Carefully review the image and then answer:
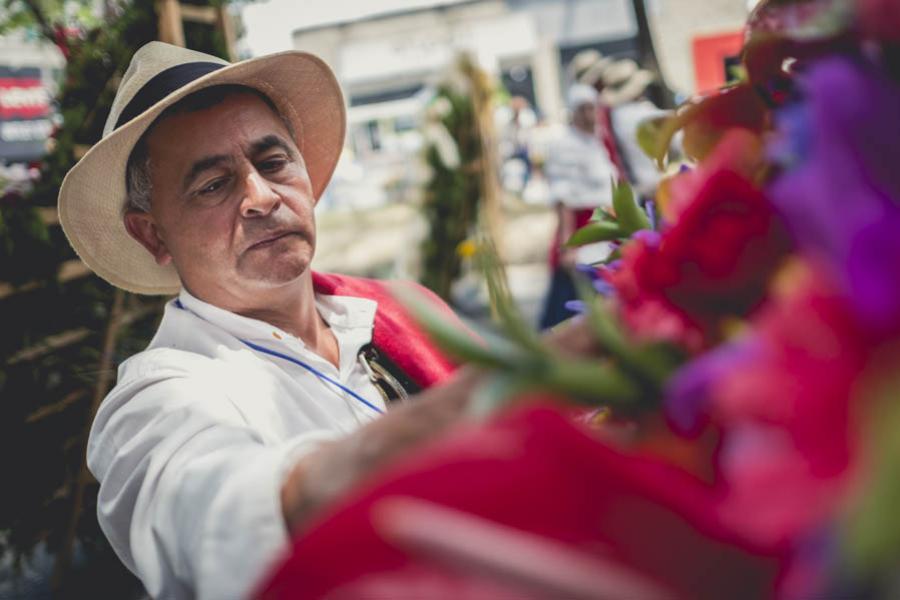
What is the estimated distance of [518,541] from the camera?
41cm

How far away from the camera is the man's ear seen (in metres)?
1.80

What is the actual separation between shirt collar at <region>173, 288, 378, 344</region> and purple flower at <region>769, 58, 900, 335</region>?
126 cm

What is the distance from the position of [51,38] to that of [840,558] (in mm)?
3483

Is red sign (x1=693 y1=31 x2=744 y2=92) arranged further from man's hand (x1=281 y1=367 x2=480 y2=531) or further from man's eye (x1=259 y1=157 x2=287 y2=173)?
man's hand (x1=281 y1=367 x2=480 y2=531)

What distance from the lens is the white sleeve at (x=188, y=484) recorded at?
71 centimetres

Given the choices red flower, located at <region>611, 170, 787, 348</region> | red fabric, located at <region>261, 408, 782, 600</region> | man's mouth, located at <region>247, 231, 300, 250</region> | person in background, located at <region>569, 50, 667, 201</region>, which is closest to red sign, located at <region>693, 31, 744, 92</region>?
person in background, located at <region>569, 50, 667, 201</region>

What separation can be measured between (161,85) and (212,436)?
91 cm

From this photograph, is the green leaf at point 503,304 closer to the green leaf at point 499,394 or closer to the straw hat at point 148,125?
the green leaf at point 499,394

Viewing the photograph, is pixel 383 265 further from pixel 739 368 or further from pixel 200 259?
pixel 739 368

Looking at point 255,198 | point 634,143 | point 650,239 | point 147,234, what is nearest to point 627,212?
point 650,239

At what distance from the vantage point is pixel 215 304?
1640 mm

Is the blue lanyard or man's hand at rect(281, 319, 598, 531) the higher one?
man's hand at rect(281, 319, 598, 531)

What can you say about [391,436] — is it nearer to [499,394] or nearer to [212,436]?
[499,394]

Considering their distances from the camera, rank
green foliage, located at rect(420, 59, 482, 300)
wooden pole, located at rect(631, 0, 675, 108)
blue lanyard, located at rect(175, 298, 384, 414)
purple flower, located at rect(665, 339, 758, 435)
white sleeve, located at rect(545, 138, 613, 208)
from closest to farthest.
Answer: purple flower, located at rect(665, 339, 758, 435) < blue lanyard, located at rect(175, 298, 384, 414) < wooden pole, located at rect(631, 0, 675, 108) < white sleeve, located at rect(545, 138, 613, 208) < green foliage, located at rect(420, 59, 482, 300)
